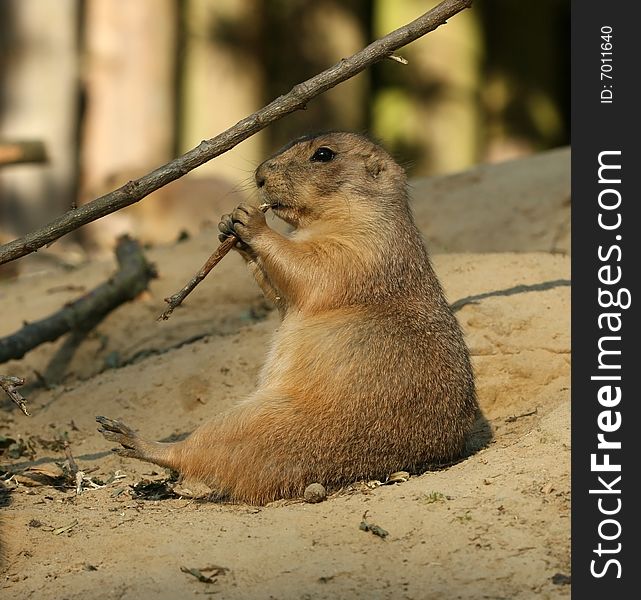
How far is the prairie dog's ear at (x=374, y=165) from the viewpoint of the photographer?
18.7 ft

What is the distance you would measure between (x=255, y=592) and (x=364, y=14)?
11.8 metres

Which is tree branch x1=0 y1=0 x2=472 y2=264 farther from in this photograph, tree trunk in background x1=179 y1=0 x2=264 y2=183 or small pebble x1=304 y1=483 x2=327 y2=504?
tree trunk in background x1=179 y1=0 x2=264 y2=183

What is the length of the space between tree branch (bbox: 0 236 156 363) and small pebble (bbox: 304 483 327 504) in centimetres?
284

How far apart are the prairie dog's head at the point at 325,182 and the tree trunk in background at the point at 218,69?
7367 millimetres

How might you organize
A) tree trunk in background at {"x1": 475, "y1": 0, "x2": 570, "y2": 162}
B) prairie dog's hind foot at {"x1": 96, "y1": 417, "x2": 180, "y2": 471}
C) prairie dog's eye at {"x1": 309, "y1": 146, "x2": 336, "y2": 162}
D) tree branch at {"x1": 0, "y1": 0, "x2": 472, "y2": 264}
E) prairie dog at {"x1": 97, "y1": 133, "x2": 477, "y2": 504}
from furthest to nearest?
tree trunk in background at {"x1": 475, "y1": 0, "x2": 570, "y2": 162} → prairie dog's eye at {"x1": 309, "y1": 146, "x2": 336, "y2": 162} → prairie dog's hind foot at {"x1": 96, "y1": 417, "x2": 180, "y2": 471} → tree branch at {"x1": 0, "y1": 0, "x2": 472, "y2": 264} → prairie dog at {"x1": 97, "y1": 133, "x2": 477, "y2": 504}

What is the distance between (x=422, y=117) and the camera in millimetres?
14750

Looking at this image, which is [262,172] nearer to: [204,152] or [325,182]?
[325,182]

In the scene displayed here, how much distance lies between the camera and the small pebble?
14.9 feet

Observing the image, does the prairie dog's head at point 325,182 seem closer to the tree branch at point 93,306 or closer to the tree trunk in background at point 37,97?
the tree branch at point 93,306

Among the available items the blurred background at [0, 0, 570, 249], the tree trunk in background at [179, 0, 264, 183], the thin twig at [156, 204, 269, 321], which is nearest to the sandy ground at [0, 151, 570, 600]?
the thin twig at [156, 204, 269, 321]

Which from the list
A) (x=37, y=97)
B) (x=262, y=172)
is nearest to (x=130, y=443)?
(x=262, y=172)

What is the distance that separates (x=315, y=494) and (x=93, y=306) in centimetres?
336

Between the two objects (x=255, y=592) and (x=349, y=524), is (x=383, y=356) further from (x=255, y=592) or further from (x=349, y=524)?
(x=255, y=592)

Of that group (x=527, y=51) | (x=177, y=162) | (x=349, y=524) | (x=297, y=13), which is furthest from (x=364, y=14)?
(x=349, y=524)
